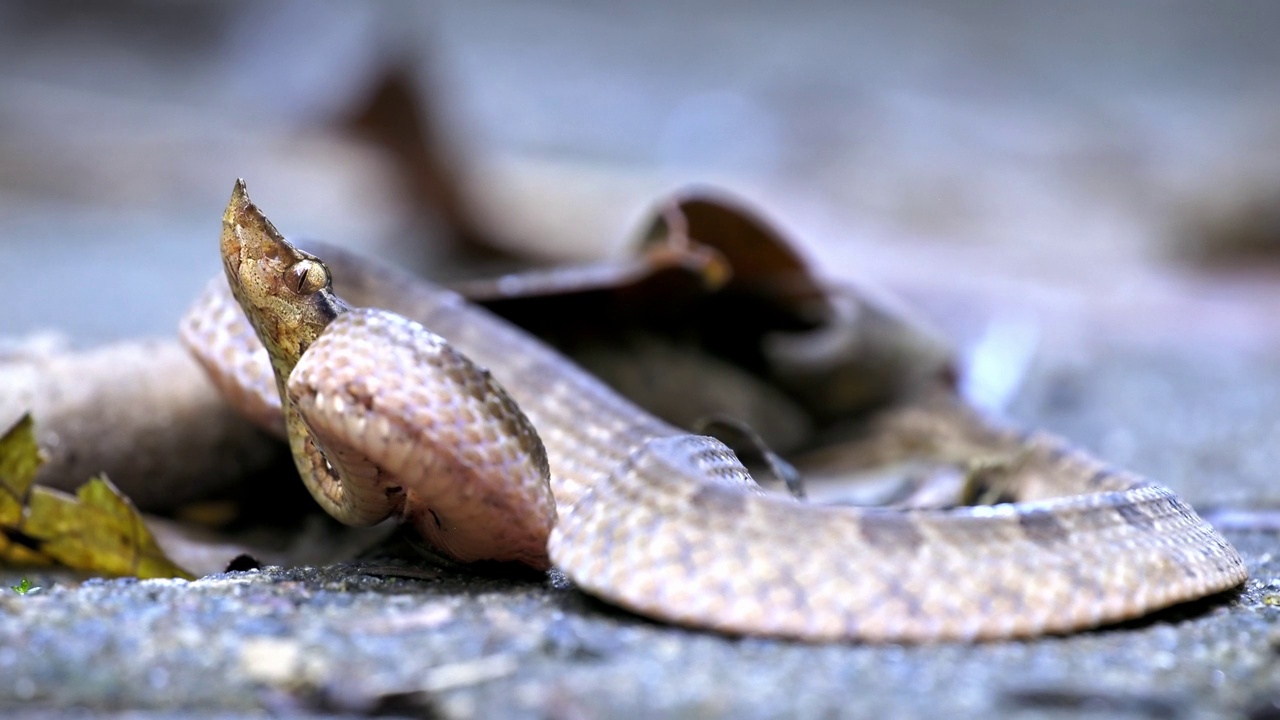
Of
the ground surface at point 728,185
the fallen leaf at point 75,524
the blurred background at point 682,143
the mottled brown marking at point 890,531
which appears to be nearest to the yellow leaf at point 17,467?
the fallen leaf at point 75,524

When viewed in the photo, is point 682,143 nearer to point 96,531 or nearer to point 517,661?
point 96,531

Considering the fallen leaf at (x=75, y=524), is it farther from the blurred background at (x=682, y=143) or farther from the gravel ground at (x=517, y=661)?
the blurred background at (x=682, y=143)

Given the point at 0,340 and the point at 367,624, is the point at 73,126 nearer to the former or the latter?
the point at 0,340

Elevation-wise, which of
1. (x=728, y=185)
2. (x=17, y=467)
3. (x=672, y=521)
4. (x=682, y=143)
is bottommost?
(x=17, y=467)

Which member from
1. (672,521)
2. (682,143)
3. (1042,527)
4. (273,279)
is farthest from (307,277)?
(682,143)

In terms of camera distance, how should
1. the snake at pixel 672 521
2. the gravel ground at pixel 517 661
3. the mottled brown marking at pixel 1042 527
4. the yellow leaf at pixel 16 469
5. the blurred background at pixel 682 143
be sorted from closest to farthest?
the gravel ground at pixel 517 661
the snake at pixel 672 521
the mottled brown marking at pixel 1042 527
the yellow leaf at pixel 16 469
the blurred background at pixel 682 143

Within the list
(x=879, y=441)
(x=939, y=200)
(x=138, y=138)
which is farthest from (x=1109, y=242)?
(x=138, y=138)

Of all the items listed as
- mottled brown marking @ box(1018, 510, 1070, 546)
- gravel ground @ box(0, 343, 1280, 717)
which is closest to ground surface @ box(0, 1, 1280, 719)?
gravel ground @ box(0, 343, 1280, 717)

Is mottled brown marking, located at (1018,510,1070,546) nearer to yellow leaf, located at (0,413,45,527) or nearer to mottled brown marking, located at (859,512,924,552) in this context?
mottled brown marking, located at (859,512,924,552)
